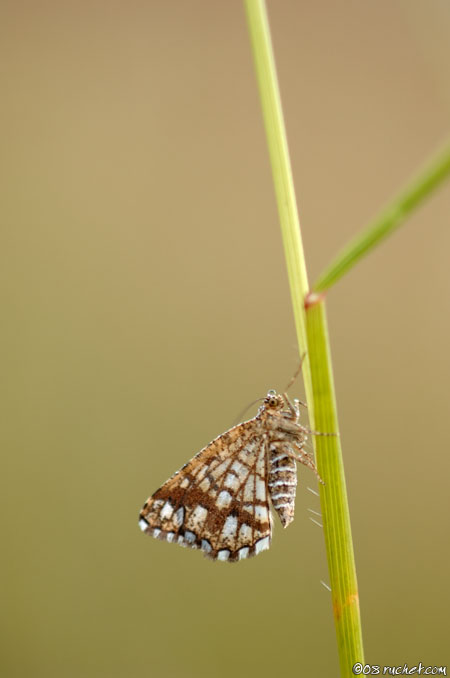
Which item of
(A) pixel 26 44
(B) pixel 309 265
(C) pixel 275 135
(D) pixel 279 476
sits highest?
(A) pixel 26 44

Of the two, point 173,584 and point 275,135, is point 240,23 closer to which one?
point 275,135

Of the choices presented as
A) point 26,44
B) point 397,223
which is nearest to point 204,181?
point 26,44

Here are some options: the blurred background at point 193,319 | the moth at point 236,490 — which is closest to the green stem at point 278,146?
the moth at point 236,490

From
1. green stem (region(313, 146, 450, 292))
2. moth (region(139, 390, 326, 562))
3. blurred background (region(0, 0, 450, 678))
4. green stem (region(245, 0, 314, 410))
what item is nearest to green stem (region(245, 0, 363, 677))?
green stem (region(245, 0, 314, 410))

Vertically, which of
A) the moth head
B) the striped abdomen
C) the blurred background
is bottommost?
the striped abdomen

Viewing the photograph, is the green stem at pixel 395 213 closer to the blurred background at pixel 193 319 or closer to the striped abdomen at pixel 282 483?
the striped abdomen at pixel 282 483

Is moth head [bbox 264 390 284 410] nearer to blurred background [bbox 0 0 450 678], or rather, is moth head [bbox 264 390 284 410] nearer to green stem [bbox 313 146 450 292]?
green stem [bbox 313 146 450 292]
